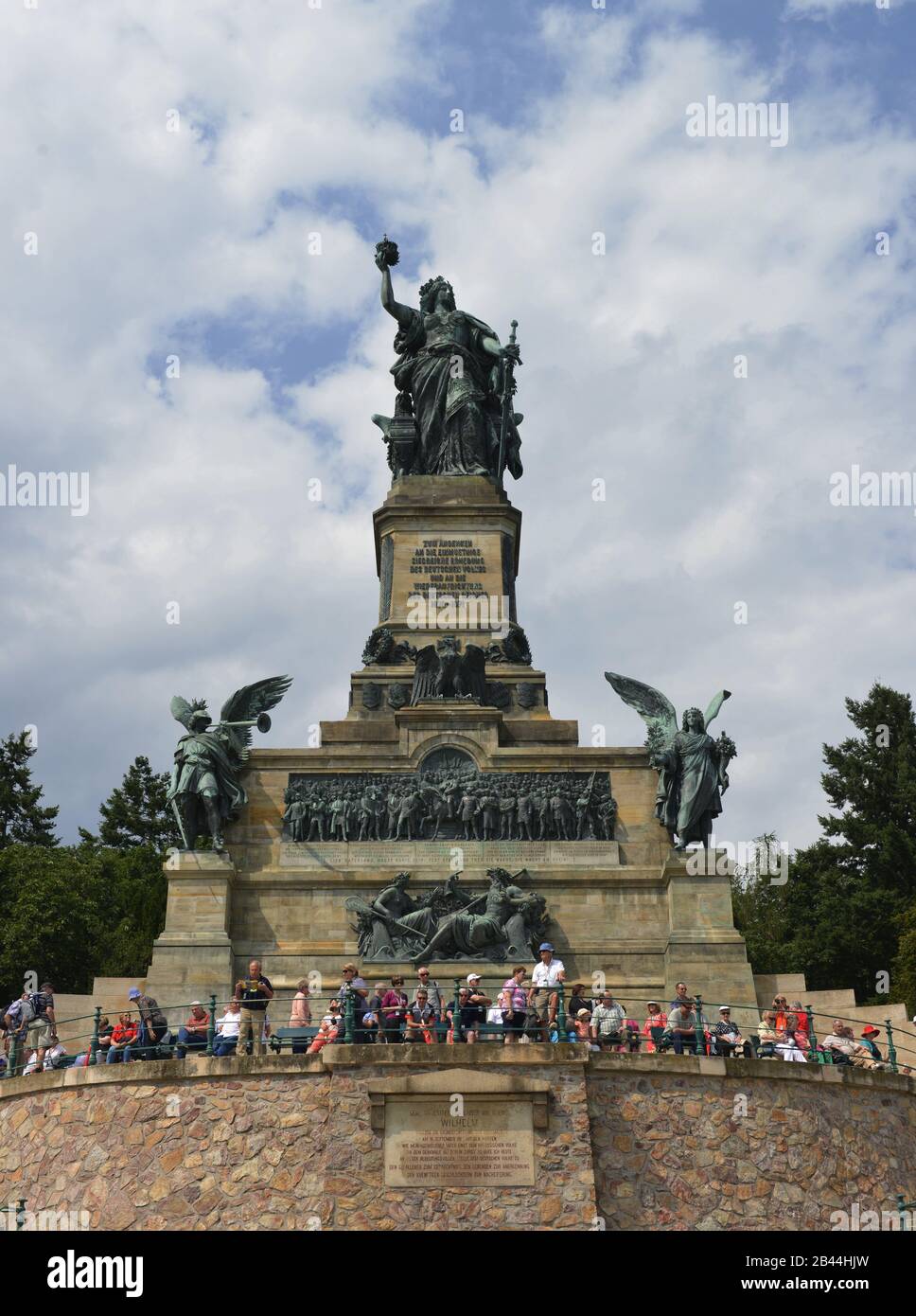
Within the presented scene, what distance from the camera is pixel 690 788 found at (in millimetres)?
35094

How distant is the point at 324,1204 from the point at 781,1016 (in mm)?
8385

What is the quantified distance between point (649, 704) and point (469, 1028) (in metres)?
14.8

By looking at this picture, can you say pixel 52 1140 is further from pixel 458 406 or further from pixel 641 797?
pixel 458 406

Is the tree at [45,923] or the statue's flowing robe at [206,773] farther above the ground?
the statue's flowing robe at [206,773]

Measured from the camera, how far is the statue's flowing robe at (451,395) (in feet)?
142

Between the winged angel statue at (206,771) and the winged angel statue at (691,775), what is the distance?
28.4ft

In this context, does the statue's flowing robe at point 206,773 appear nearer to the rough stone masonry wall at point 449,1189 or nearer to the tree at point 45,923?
Answer: the rough stone masonry wall at point 449,1189

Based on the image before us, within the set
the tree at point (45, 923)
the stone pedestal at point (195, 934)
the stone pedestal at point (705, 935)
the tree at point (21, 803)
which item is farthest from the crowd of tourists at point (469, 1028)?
the tree at point (21, 803)

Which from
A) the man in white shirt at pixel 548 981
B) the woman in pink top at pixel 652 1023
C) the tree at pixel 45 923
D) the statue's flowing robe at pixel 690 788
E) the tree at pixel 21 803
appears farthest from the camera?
the tree at pixel 21 803

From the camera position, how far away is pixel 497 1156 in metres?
22.5

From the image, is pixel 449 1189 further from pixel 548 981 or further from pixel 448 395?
pixel 448 395

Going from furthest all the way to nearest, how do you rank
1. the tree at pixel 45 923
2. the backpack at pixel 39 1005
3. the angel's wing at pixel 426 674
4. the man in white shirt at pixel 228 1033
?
the tree at pixel 45 923, the angel's wing at pixel 426 674, the backpack at pixel 39 1005, the man in white shirt at pixel 228 1033
